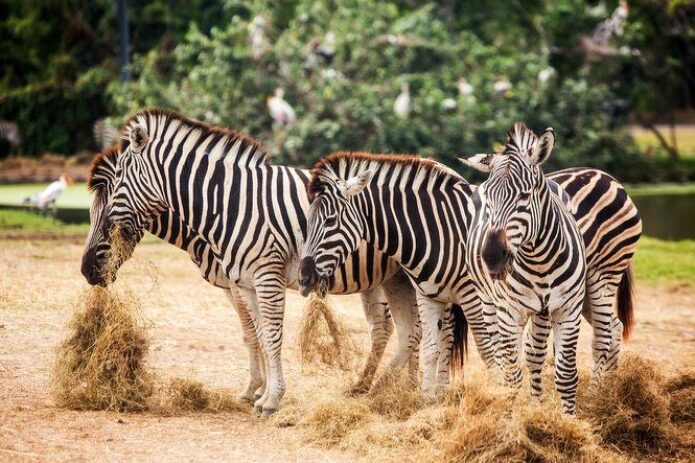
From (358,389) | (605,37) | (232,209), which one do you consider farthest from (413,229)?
(605,37)

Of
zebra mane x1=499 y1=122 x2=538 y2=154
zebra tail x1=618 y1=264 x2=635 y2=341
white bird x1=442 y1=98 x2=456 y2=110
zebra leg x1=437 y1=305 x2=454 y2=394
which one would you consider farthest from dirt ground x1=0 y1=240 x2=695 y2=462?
white bird x1=442 y1=98 x2=456 y2=110

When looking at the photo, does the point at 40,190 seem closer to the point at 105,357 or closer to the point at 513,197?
the point at 105,357

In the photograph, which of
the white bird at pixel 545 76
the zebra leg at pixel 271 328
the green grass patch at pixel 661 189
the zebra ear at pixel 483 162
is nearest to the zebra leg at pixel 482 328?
the zebra ear at pixel 483 162

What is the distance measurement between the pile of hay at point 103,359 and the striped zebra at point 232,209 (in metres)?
0.31

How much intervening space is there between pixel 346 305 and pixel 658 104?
2325cm

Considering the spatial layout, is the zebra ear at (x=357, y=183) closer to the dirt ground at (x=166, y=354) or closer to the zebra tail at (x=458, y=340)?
the zebra tail at (x=458, y=340)

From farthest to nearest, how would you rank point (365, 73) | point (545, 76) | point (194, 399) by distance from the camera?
point (545, 76), point (365, 73), point (194, 399)

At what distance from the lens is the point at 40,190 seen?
21.5 metres

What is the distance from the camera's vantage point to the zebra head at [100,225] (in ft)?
25.4

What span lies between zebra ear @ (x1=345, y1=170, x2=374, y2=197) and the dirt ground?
63.2 inches

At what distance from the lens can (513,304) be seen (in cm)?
669

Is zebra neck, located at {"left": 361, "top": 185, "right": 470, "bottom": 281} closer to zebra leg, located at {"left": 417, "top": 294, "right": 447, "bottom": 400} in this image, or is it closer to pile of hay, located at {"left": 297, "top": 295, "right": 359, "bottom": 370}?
zebra leg, located at {"left": 417, "top": 294, "right": 447, "bottom": 400}

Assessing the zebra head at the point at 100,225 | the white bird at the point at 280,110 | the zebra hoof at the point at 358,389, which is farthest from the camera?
the white bird at the point at 280,110

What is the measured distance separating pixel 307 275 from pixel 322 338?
68.3 inches
